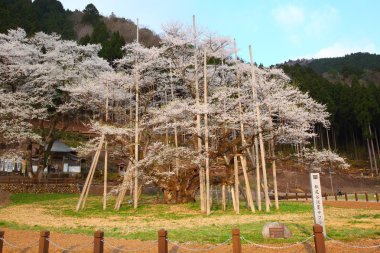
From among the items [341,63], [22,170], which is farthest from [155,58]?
[341,63]

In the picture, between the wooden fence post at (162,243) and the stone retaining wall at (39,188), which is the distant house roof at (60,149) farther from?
the wooden fence post at (162,243)

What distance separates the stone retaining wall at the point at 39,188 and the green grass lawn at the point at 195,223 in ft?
9.63

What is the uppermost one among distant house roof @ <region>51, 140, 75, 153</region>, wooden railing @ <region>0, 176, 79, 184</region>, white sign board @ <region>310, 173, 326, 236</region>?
distant house roof @ <region>51, 140, 75, 153</region>

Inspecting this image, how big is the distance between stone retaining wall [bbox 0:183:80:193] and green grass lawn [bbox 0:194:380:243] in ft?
9.63

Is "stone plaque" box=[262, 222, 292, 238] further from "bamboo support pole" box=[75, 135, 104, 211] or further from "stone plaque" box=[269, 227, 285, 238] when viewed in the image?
"bamboo support pole" box=[75, 135, 104, 211]

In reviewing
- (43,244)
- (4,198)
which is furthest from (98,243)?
(4,198)

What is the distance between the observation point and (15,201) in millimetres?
22328

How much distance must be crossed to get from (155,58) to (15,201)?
46.7 ft

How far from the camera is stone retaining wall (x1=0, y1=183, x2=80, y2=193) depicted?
25.9 metres

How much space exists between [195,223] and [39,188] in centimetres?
1989

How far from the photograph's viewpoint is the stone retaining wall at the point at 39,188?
25938 millimetres

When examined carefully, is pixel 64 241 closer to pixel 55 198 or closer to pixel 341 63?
pixel 55 198

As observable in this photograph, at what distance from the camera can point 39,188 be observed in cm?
2712

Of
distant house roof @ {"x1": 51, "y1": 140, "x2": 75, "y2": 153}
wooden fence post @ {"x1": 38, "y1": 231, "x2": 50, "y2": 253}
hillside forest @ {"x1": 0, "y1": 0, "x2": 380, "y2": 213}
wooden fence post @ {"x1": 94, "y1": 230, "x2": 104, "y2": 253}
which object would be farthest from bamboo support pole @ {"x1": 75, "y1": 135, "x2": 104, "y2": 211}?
distant house roof @ {"x1": 51, "y1": 140, "x2": 75, "y2": 153}
